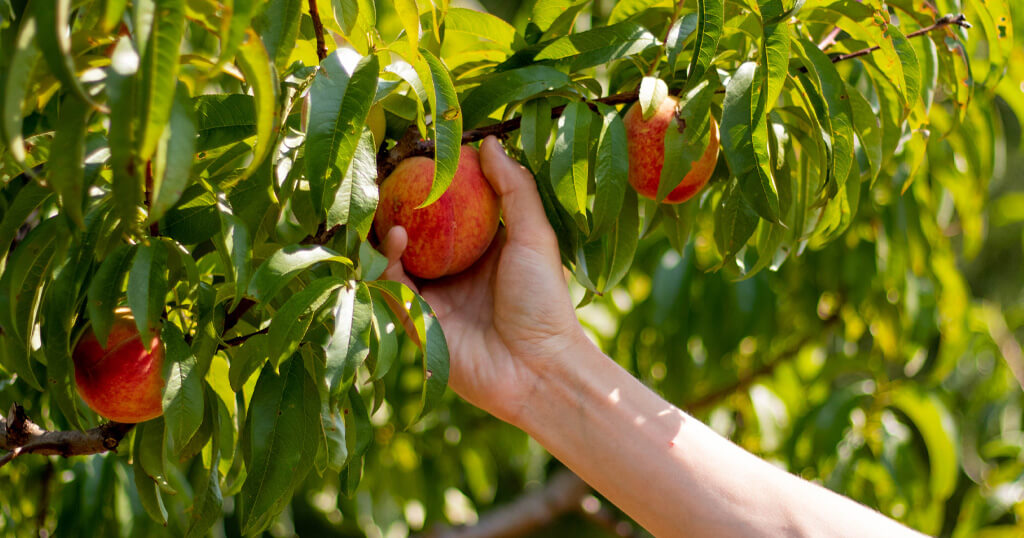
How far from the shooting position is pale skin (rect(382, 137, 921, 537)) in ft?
3.00

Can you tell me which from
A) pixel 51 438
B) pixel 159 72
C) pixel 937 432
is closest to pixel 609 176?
pixel 159 72

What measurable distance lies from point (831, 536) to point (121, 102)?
81 centimetres

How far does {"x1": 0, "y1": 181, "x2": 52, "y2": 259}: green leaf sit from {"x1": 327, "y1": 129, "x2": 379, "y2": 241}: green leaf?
0.79 ft

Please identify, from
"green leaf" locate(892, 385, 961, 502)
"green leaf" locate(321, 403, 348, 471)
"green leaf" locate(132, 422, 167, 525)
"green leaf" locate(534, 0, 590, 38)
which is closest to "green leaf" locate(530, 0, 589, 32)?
"green leaf" locate(534, 0, 590, 38)

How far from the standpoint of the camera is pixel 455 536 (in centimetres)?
208

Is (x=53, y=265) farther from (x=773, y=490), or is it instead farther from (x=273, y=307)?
(x=773, y=490)

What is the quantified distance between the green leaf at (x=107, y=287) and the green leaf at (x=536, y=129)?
365 millimetres

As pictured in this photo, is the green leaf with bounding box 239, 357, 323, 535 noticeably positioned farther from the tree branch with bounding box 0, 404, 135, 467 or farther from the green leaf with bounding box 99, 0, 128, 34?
the green leaf with bounding box 99, 0, 128, 34

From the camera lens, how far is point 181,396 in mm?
649

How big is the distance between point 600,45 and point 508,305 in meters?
0.30

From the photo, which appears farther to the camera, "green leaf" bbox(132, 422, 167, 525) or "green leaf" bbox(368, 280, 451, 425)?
"green leaf" bbox(132, 422, 167, 525)

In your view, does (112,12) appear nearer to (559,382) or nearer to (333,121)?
(333,121)

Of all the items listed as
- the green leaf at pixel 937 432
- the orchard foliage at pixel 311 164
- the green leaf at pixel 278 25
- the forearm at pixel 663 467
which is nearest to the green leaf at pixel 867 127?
the orchard foliage at pixel 311 164

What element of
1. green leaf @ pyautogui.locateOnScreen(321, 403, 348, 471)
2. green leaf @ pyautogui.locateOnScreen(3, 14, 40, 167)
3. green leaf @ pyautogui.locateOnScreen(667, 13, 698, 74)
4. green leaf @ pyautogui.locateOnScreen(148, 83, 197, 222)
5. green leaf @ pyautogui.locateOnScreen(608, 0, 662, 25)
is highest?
green leaf @ pyautogui.locateOnScreen(3, 14, 40, 167)
